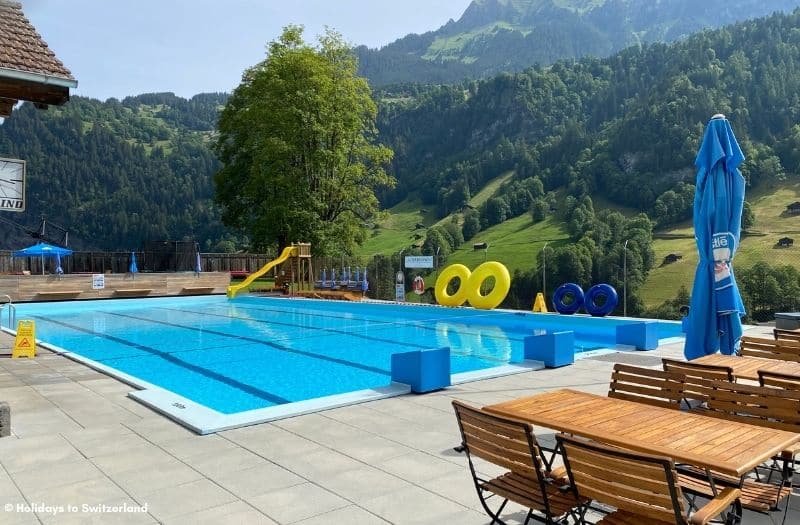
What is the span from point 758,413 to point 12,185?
695 cm

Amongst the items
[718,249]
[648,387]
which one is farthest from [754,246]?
[648,387]

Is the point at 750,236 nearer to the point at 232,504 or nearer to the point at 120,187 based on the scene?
the point at 232,504

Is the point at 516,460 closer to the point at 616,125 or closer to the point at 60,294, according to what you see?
the point at 60,294

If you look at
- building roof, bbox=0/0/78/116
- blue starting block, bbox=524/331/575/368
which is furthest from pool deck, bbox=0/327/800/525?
building roof, bbox=0/0/78/116

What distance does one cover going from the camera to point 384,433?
5496 millimetres

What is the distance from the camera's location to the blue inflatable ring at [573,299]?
1652cm

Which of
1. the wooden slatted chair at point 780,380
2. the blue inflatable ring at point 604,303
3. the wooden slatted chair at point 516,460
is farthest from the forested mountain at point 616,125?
the wooden slatted chair at point 516,460

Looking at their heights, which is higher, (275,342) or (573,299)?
(573,299)

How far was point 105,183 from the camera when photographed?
98.6 metres

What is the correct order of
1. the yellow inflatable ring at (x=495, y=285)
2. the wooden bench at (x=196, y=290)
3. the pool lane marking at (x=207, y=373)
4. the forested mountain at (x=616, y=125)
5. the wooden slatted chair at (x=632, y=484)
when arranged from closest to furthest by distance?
the wooden slatted chair at (x=632, y=484), the pool lane marking at (x=207, y=373), the yellow inflatable ring at (x=495, y=285), the wooden bench at (x=196, y=290), the forested mountain at (x=616, y=125)

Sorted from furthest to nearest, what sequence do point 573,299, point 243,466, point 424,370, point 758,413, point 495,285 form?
point 495,285 → point 573,299 → point 424,370 → point 243,466 → point 758,413

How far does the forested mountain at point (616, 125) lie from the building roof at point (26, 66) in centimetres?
6766

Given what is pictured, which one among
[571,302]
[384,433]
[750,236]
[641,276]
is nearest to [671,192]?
[750,236]

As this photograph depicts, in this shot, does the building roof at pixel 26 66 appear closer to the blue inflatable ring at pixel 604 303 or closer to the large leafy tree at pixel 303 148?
the blue inflatable ring at pixel 604 303
